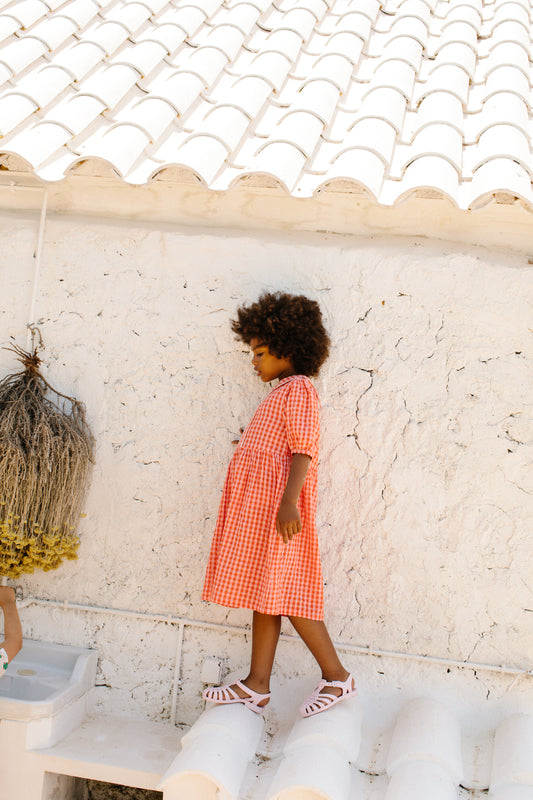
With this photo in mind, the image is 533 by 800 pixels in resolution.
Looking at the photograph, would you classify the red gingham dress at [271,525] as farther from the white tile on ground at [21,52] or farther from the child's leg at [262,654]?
the white tile on ground at [21,52]

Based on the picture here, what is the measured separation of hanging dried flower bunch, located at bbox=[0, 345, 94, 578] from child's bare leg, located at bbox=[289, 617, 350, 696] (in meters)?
1.02

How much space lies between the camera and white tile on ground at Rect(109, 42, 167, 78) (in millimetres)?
3547

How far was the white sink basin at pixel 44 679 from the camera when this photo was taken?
9.00 ft

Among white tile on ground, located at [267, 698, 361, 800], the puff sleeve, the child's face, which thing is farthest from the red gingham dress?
white tile on ground, located at [267, 698, 361, 800]

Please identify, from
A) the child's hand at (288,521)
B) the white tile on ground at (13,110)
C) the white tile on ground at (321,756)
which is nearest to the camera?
the white tile on ground at (321,756)

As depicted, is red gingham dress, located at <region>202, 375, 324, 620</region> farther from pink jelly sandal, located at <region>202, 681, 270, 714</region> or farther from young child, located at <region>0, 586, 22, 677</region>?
young child, located at <region>0, 586, 22, 677</region>

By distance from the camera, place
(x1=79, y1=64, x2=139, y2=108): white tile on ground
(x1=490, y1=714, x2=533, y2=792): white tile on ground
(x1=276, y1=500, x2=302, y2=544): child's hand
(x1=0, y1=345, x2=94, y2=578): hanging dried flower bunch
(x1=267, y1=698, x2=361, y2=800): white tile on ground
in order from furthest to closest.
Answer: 1. (x1=79, y1=64, x2=139, y2=108): white tile on ground
2. (x1=0, y1=345, x2=94, y2=578): hanging dried flower bunch
3. (x1=276, y1=500, x2=302, y2=544): child's hand
4. (x1=490, y1=714, x2=533, y2=792): white tile on ground
5. (x1=267, y1=698, x2=361, y2=800): white tile on ground

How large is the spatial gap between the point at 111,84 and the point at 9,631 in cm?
245

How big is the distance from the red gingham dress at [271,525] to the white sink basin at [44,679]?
666mm

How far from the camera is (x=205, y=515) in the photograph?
10.3 ft

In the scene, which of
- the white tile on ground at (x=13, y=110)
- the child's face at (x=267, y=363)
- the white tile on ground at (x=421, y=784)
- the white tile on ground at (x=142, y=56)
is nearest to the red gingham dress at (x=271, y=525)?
the child's face at (x=267, y=363)

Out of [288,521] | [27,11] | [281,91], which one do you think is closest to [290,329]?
[288,521]

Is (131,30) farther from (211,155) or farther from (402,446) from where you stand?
(402,446)

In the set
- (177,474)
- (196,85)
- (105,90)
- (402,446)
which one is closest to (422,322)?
(402,446)
